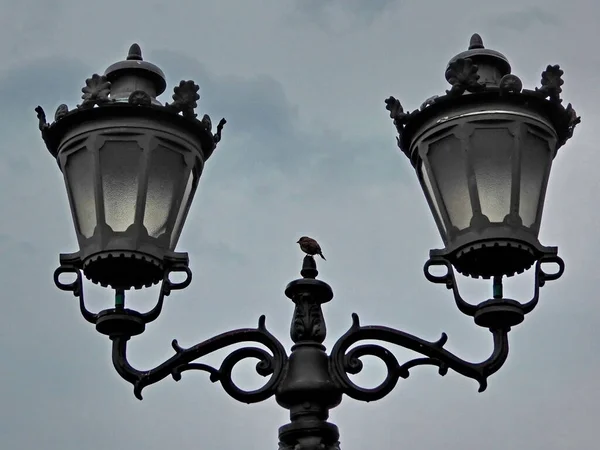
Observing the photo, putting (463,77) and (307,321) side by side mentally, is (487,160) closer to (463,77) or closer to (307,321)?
(463,77)

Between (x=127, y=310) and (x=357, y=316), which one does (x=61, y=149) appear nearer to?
(x=127, y=310)

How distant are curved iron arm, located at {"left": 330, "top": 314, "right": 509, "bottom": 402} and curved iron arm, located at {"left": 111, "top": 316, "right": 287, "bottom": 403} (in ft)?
0.87

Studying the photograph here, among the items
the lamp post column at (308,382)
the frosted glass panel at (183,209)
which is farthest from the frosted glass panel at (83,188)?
the lamp post column at (308,382)

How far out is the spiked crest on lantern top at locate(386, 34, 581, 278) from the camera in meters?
6.45

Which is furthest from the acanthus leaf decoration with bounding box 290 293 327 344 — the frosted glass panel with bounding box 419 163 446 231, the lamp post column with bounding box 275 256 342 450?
the frosted glass panel with bounding box 419 163 446 231

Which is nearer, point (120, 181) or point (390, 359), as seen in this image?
point (390, 359)

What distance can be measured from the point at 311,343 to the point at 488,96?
1.38 metres

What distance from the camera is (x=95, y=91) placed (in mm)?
6848

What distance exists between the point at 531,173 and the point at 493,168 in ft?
0.71

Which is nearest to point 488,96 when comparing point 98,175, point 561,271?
point 561,271

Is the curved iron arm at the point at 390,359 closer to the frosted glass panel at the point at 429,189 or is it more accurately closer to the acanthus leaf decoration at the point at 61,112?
the frosted glass panel at the point at 429,189

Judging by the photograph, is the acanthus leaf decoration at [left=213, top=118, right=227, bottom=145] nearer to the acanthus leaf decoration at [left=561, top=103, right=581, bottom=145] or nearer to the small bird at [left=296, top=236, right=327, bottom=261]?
the small bird at [left=296, top=236, right=327, bottom=261]

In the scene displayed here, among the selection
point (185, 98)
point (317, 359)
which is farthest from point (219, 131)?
point (317, 359)

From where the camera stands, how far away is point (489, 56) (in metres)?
6.89
